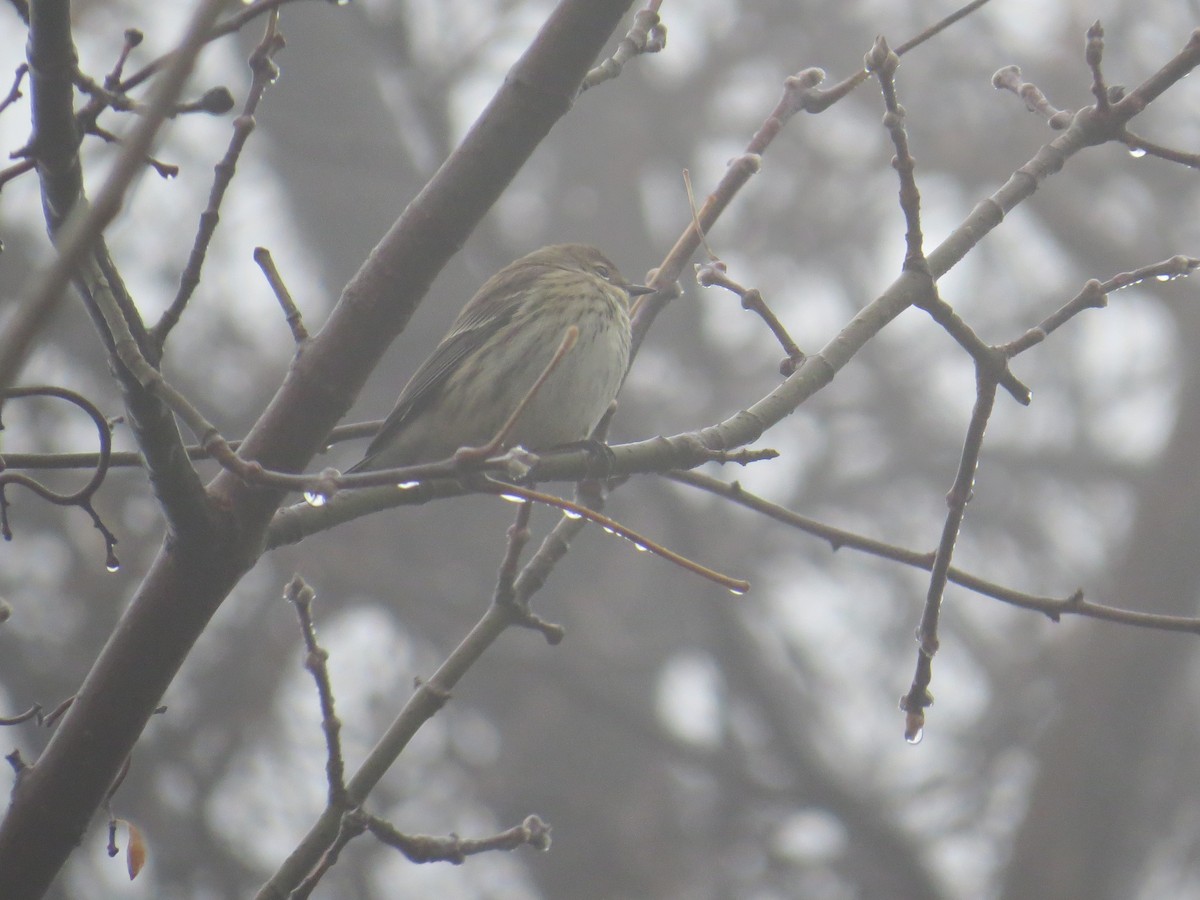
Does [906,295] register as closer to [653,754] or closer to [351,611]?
[351,611]

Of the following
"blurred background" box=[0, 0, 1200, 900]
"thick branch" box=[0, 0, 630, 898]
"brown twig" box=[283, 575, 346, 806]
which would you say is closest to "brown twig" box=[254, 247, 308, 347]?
"thick branch" box=[0, 0, 630, 898]

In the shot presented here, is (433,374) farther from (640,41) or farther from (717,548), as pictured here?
(717,548)

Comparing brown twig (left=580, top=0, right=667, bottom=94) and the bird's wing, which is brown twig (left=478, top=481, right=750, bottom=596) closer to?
brown twig (left=580, top=0, right=667, bottom=94)

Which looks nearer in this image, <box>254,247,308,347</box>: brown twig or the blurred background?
<box>254,247,308,347</box>: brown twig

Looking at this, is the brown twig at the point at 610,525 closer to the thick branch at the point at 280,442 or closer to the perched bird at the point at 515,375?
the thick branch at the point at 280,442

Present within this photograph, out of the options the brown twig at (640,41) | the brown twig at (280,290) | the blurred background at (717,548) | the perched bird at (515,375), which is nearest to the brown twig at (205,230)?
the brown twig at (280,290)

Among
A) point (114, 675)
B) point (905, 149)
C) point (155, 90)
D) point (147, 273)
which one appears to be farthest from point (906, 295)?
point (147, 273)

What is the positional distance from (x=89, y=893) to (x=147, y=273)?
461 cm

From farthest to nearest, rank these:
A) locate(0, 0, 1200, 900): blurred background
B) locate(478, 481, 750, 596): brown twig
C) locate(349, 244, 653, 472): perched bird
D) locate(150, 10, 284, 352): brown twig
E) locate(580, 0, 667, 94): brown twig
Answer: locate(0, 0, 1200, 900): blurred background < locate(349, 244, 653, 472): perched bird < locate(580, 0, 667, 94): brown twig < locate(150, 10, 284, 352): brown twig < locate(478, 481, 750, 596): brown twig

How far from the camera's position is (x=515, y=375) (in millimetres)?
4418

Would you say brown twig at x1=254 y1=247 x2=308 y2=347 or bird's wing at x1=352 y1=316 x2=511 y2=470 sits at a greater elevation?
bird's wing at x1=352 y1=316 x2=511 y2=470

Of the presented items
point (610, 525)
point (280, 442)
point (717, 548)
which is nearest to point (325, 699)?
point (280, 442)

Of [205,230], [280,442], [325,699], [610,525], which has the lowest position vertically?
[325,699]

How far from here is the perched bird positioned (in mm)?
4113
